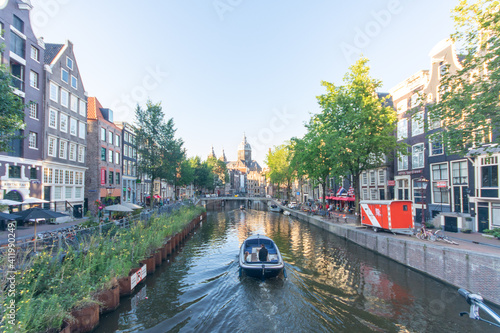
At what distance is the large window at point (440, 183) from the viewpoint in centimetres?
2669

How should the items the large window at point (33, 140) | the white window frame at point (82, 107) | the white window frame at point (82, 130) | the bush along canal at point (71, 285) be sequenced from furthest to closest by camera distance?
1. the white window frame at point (82, 107)
2. the white window frame at point (82, 130)
3. the large window at point (33, 140)
4. the bush along canal at point (71, 285)

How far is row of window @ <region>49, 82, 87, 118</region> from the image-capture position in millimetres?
29812

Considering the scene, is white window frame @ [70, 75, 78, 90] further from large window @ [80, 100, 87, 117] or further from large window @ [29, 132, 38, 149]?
large window @ [29, 132, 38, 149]

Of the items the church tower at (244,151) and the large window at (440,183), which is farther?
the church tower at (244,151)

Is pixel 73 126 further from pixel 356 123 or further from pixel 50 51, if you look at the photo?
pixel 356 123

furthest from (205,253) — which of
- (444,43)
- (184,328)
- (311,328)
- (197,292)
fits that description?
(444,43)

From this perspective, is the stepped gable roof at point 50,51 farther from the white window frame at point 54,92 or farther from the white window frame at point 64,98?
the white window frame at point 64,98

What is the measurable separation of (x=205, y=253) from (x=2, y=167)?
19635 millimetres

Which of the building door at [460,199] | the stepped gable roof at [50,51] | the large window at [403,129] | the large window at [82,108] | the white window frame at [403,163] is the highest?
the stepped gable roof at [50,51]

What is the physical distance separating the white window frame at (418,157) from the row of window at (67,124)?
43007mm

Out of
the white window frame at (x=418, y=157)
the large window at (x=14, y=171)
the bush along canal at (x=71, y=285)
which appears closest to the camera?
the bush along canal at (x=71, y=285)

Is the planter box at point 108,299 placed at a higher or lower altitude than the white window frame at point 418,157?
lower

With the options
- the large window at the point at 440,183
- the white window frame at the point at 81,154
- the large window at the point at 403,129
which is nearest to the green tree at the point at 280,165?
the large window at the point at 403,129

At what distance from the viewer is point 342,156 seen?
90.3 ft
